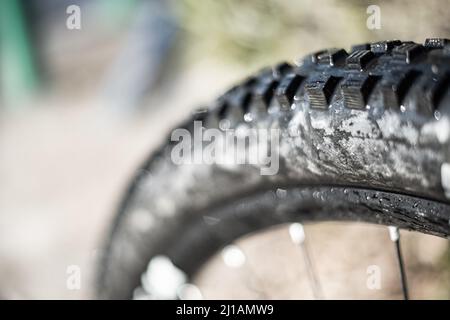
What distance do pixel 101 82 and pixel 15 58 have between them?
1.48ft

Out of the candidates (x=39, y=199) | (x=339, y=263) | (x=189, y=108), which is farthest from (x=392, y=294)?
(x=39, y=199)

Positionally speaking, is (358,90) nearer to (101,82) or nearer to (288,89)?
(288,89)

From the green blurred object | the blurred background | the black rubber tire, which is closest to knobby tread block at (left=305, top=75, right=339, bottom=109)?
the black rubber tire

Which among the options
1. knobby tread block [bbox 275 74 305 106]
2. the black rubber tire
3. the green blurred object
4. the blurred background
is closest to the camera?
the black rubber tire

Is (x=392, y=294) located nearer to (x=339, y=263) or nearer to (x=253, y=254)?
(x=339, y=263)

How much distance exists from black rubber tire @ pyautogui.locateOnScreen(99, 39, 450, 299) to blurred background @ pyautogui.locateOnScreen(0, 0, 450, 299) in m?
0.36

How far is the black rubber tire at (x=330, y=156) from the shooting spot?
0.60 metres

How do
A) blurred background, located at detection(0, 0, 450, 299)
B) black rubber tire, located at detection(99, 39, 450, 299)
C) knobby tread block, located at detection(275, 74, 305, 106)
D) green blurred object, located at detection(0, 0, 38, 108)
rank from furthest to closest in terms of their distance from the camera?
green blurred object, located at detection(0, 0, 38, 108), blurred background, located at detection(0, 0, 450, 299), knobby tread block, located at detection(275, 74, 305, 106), black rubber tire, located at detection(99, 39, 450, 299)

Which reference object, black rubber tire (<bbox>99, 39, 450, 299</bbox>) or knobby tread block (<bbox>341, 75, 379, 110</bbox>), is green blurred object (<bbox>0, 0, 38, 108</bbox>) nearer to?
black rubber tire (<bbox>99, 39, 450, 299</bbox>)

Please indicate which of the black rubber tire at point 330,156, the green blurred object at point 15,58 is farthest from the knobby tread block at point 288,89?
the green blurred object at point 15,58

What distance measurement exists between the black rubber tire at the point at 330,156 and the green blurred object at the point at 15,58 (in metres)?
1.56

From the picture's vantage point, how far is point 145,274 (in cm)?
113

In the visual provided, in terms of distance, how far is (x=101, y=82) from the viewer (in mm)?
2316

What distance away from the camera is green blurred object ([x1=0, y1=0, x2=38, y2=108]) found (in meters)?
2.46
